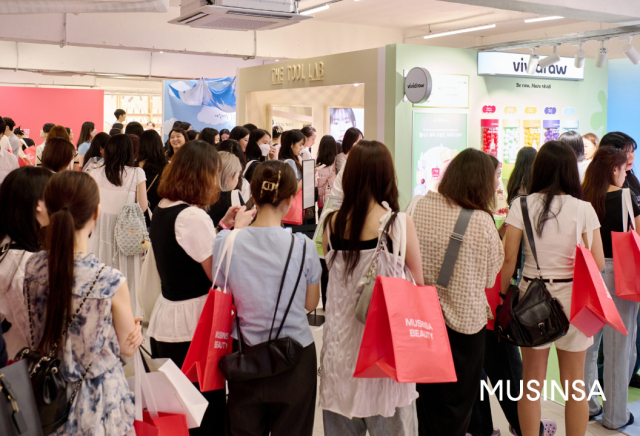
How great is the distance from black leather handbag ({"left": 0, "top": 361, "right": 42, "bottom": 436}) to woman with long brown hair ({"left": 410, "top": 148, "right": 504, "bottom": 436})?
1552mm

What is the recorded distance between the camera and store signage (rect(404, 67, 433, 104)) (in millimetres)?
6918

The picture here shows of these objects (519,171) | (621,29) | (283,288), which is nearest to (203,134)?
(519,171)

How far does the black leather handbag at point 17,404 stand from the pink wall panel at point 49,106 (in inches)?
690

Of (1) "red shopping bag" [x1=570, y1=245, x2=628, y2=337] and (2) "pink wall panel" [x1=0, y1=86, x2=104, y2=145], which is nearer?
(1) "red shopping bag" [x1=570, y1=245, x2=628, y2=337]

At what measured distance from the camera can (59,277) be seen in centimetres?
167

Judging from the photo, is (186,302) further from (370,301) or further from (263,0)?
(263,0)

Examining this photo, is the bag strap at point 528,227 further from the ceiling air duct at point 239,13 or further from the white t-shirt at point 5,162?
the white t-shirt at point 5,162

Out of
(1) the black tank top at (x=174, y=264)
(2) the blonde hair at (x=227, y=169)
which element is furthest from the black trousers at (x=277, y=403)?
(2) the blonde hair at (x=227, y=169)

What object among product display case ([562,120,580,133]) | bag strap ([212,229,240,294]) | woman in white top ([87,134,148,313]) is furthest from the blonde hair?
product display case ([562,120,580,133])

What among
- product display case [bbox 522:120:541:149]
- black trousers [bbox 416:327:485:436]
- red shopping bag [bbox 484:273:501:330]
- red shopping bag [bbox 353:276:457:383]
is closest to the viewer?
red shopping bag [bbox 353:276:457:383]

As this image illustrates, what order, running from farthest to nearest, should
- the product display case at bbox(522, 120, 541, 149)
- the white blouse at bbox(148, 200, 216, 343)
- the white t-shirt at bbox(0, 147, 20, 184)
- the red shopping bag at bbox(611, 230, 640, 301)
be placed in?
the product display case at bbox(522, 120, 541, 149) → the white t-shirt at bbox(0, 147, 20, 184) → the red shopping bag at bbox(611, 230, 640, 301) → the white blouse at bbox(148, 200, 216, 343)

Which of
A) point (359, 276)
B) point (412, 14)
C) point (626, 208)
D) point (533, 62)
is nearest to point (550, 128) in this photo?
point (533, 62)

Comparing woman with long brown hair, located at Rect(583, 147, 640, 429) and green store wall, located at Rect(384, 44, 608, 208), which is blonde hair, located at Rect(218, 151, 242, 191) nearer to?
woman with long brown hair, located at Rect(583, 147, 640, 429)

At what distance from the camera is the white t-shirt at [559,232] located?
265 centimetres
